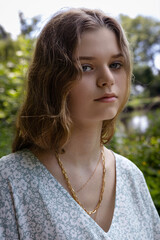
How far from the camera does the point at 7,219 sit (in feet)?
3.35

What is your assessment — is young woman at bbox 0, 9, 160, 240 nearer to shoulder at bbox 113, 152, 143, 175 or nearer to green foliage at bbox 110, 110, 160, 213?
shoulder at bbox 113, 152, 143, 175

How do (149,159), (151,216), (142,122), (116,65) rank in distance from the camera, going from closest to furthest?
1. (116,65)
2. (151,216)
3. (149,159)
4. (142,122)

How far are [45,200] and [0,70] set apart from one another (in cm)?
217

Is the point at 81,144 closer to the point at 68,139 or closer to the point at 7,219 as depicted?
the point at 68,139

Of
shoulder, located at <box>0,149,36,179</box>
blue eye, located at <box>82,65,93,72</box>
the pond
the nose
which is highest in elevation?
blue eye, located at <box>82,65,93,72</box>

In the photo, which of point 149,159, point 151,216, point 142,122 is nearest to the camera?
point 151,216

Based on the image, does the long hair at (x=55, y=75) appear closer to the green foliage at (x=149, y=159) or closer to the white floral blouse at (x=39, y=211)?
the white floral blouse at (x=39, y=211)

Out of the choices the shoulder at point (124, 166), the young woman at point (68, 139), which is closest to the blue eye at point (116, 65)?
the young woman at point (68, 139)

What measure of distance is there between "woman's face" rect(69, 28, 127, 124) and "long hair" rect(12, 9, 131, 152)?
29mm

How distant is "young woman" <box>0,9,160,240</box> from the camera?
3.44ft

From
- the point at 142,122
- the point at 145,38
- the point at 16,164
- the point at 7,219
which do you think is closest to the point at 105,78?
the point at 16,164

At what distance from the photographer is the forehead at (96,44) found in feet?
3.51

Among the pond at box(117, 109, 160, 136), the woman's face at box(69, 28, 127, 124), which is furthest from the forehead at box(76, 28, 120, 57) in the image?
the pond at box(117, 109, 160, 136)

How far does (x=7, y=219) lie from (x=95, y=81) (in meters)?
0.63
